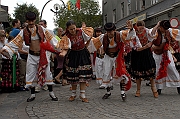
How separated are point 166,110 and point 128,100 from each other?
1.19 m

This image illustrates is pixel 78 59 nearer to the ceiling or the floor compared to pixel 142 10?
nearer to the floor

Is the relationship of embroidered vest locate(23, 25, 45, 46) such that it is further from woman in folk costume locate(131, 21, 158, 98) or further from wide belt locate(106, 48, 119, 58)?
woman in folk costume locate(131, 21, 158, 98)

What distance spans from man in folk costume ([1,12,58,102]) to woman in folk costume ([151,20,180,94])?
2.44 metres

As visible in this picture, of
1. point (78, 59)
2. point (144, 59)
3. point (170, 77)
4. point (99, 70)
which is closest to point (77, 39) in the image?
point (78, 59)

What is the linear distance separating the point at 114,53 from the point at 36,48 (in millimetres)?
1716

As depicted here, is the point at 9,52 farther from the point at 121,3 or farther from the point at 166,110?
the point at 121,3

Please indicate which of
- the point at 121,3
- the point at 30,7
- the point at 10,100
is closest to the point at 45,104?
the point at 10,100

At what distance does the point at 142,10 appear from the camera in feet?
73.2

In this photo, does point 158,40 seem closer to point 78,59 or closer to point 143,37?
point 143,37

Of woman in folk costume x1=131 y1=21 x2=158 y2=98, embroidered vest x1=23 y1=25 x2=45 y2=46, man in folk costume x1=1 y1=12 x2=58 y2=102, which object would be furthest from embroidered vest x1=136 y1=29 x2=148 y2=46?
embroidered vest x1=23 y1=25 x2=45 y2=46

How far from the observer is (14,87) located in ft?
26.6

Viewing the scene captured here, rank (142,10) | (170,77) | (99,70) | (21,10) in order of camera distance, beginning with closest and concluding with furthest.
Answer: (170,77), (99,70), (142,10), (21,10)

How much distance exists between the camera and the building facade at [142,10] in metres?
17.7

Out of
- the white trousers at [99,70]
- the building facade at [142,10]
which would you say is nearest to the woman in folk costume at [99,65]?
the white trousers at [99,70]
